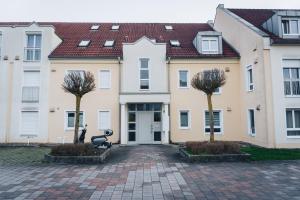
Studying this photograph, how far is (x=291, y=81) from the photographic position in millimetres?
16688

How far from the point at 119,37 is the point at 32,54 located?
23.9ft

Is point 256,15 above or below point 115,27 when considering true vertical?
above

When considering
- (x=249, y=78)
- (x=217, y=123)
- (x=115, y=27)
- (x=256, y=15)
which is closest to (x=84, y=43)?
(x=115, y=27)

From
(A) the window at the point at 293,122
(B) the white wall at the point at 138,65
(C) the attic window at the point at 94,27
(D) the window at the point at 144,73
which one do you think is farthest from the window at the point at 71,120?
(A) the window at the point at 293,122

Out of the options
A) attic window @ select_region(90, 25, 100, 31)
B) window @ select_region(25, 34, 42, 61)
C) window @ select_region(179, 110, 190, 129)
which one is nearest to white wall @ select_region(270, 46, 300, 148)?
window @ select_region(179, 110, 190, 129)

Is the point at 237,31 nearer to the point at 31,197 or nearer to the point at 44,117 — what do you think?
the point at 44,117

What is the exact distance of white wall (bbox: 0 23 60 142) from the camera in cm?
1961

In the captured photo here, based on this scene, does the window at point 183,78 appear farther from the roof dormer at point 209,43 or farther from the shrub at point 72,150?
the shrub at point 72,150

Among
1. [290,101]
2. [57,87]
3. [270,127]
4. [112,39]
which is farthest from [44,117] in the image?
[290,101]

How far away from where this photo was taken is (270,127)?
627 inches

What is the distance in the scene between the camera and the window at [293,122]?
1625 centimetres

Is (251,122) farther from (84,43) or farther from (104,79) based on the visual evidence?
(84,43)

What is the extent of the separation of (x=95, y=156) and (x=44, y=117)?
9.78 metres

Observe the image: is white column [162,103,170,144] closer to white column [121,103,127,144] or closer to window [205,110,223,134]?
white column [121,103,127,144]
